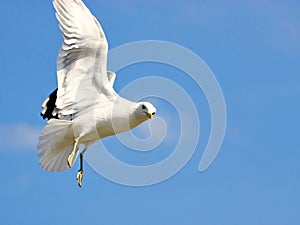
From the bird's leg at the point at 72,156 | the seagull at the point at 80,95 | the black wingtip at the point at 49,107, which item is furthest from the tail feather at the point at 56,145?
the black wingtip at the point at 49,107

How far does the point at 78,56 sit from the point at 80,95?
83 centimetres

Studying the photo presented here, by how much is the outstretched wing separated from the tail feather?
53 cm

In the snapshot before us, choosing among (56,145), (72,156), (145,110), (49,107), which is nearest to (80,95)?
(49,107)

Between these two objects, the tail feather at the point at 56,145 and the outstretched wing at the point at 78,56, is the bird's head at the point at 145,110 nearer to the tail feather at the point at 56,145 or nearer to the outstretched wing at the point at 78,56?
the outstretched wing at the point at 78,56

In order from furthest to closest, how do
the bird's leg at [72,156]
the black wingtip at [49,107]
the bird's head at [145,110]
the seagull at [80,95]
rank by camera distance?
the black wingtip at [49,107] → the bird's leg at [72,156] → the seagull at [80,95] → the bird's head at [145,110]

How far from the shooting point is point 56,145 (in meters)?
34.2

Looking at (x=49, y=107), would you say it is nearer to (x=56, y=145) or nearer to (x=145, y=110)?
(x=56, y=145)

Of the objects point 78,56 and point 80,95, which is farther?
point 80,95

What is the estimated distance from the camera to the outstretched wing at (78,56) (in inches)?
1331

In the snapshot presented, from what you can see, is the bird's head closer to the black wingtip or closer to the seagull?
the seagull

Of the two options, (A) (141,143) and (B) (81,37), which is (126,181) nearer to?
(A) (141,143)

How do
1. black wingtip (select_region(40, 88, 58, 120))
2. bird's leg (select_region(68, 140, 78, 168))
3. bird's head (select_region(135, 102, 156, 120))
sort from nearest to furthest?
bird's head (select_region(135, 102, 156, 120)) < bird's leg (select_region(68, 140, 78, 168)) < black wingtip (select_region(40, 88, 58, 120))

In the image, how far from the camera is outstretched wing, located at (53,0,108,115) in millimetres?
33812

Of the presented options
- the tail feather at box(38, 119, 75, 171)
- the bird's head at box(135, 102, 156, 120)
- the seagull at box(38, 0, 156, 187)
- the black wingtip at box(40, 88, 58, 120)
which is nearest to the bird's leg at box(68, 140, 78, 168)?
the seagull at box(38, 0, 156, 187)
